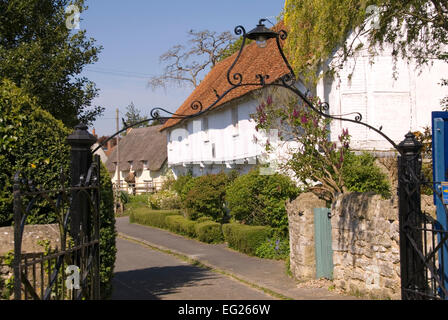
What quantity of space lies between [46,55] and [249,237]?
26.2 ft

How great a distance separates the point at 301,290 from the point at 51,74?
685cm

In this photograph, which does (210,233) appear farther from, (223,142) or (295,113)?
(295,113)

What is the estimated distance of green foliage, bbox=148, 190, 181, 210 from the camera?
28.7 meters

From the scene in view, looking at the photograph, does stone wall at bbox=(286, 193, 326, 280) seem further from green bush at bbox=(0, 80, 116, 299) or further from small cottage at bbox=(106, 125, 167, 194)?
small cottage at bbox=(106, 125, 167, 194)

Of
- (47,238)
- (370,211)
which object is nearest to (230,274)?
(370,211)

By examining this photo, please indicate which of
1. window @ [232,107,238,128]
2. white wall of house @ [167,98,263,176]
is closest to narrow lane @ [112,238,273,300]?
white wall of house @ [167,98,263,176]

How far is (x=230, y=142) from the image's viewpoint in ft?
70.6

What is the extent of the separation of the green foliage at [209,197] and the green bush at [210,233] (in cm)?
162

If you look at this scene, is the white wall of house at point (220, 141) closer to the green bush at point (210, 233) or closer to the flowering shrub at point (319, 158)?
the green bush at point (210, 233)

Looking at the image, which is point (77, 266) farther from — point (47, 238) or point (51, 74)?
point (51, 74)

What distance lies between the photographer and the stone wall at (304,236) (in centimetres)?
1108

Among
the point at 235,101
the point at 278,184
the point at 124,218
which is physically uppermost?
the point at 235,101

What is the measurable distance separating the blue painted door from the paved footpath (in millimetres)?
600

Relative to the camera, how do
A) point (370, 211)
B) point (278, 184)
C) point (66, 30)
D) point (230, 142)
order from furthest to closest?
point (230, 142)
point (278, 184)
point (66, 30)
point (370, 211)
